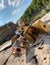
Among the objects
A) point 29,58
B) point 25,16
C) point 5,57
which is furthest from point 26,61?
point 25,16

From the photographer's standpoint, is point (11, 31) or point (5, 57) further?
point (11, 31)

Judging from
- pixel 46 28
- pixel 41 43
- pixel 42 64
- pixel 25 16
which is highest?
pixel 25 16

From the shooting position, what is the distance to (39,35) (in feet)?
13.5

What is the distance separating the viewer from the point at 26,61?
337cm

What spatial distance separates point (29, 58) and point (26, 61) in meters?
0.07

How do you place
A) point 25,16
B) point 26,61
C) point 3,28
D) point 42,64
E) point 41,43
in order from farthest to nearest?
point 25,16
point 3,28
point 41,43
point 26,61
point 42,64

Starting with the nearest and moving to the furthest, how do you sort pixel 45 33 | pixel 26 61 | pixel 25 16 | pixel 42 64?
pixel 42 64
pixel 26 61
pixel 45 33
pixel 25 16

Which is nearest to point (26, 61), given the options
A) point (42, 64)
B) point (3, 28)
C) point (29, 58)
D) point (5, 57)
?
point (29, 58)

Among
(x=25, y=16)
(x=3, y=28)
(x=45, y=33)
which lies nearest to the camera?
(x=45, y=33)

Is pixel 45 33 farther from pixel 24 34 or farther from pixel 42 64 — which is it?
pixel 42 64

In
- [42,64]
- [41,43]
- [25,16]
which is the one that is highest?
[25,16]

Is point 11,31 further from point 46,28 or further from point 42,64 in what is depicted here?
point 42,64

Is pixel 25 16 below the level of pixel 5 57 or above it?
→ above

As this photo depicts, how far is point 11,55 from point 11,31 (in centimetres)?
303
